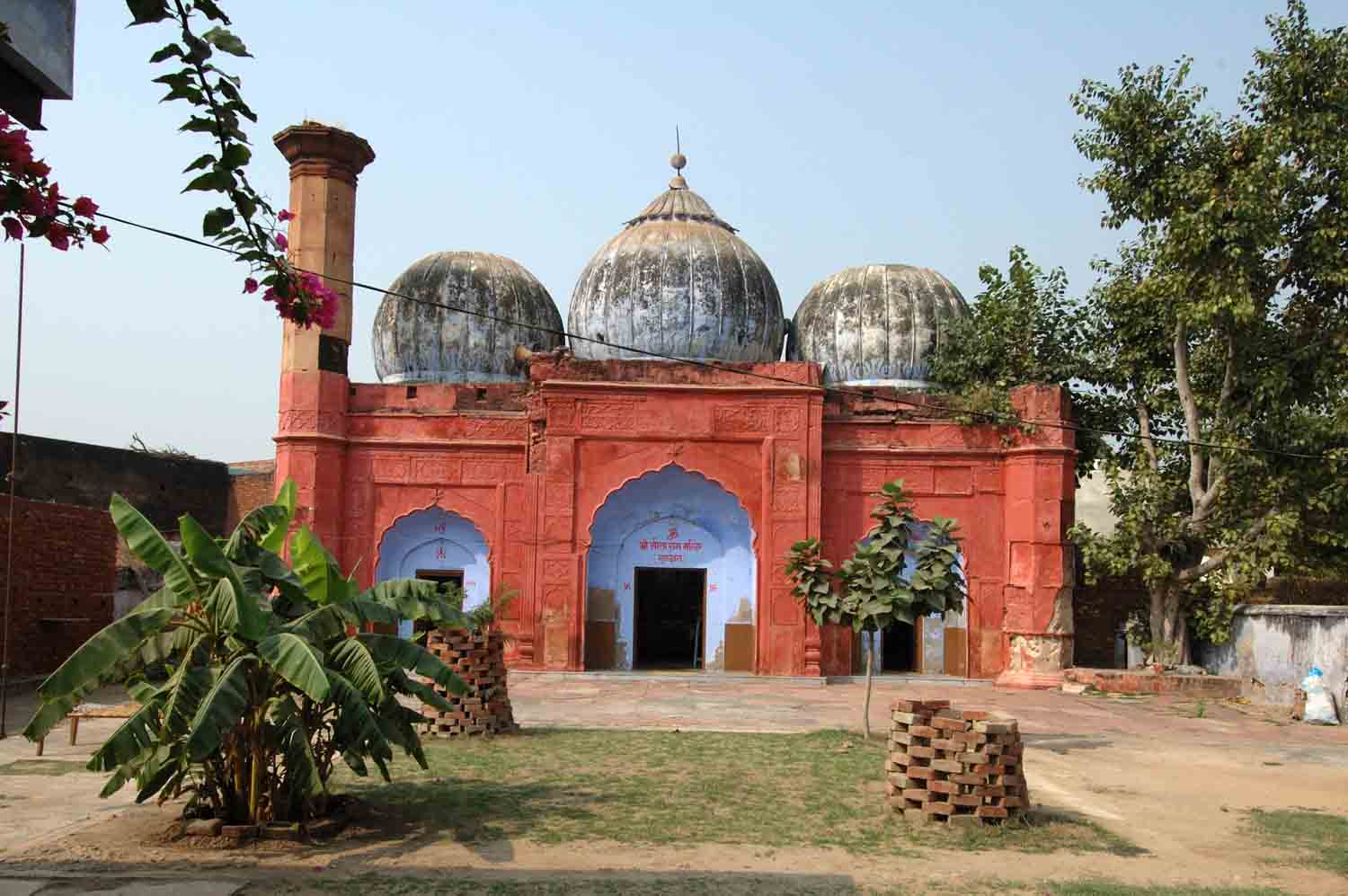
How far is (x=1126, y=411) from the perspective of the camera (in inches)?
888

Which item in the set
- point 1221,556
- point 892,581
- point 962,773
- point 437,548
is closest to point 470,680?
point 892,581

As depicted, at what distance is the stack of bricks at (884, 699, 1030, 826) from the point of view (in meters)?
8.80

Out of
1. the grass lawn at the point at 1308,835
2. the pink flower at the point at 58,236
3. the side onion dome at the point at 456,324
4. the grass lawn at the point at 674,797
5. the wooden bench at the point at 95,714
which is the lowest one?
the grass lawn at the point at 1308,835

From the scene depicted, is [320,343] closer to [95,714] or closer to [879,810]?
[95,714]

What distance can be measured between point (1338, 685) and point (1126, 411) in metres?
6.97

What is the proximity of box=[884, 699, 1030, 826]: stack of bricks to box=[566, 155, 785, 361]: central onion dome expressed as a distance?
47.1 ft

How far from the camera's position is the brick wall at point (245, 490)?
26.0m

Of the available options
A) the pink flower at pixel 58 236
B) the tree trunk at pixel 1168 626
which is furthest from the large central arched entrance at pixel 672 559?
the pink flower at pixel 58 236

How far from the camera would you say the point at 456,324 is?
24.2 metres

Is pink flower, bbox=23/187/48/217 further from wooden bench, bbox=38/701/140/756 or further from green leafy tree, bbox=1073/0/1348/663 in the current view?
green leafy tree, bbox=1073/0/1348/663

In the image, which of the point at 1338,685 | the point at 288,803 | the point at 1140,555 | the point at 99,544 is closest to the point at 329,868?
the point at 288,803

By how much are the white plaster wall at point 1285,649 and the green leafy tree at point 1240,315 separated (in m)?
0.57

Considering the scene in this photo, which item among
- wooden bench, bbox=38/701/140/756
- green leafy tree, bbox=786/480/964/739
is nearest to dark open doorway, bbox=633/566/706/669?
green leafy tree, bbox=786/480/964/739

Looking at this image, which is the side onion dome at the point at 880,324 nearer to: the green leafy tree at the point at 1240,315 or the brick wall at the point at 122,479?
the green leafy tree at the point at 1240,315
